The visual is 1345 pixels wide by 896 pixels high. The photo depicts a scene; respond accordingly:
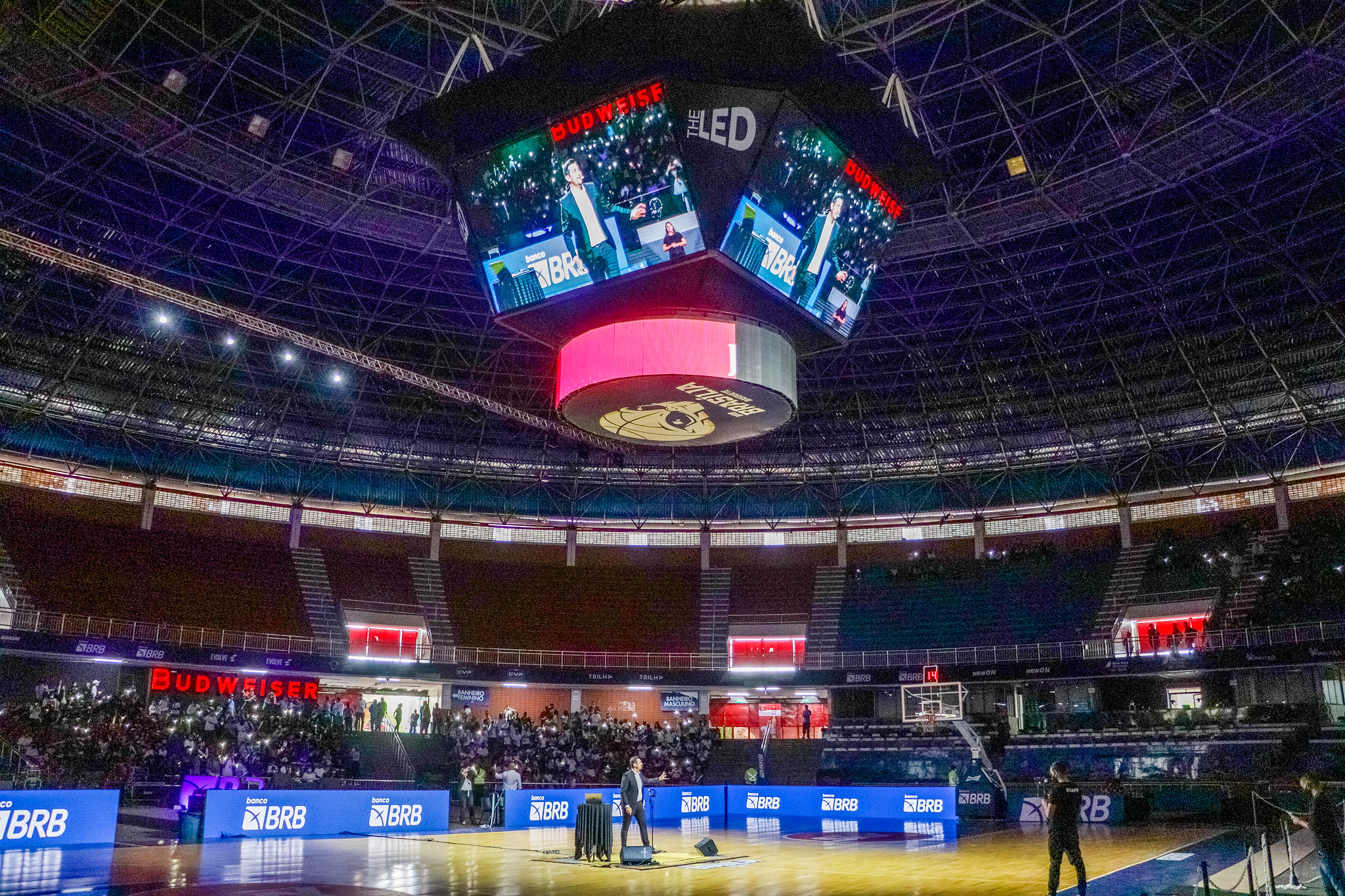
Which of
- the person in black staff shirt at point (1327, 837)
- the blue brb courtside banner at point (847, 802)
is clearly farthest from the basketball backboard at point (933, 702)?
the person in black staff shirt at point (1327, 837)

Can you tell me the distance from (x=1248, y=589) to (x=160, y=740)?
4060 cm

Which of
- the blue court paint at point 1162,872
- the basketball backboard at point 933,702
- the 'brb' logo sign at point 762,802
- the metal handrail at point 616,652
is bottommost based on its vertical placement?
the 'brb' logo sign at point 762,802

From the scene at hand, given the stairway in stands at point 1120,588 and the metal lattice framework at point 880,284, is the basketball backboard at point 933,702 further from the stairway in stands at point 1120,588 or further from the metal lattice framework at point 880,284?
the metal lattice framework at point 880,284

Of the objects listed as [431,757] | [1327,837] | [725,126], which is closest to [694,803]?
[431,757]

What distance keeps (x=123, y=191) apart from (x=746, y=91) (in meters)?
20.7

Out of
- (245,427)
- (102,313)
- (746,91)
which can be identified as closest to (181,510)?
(245,427)

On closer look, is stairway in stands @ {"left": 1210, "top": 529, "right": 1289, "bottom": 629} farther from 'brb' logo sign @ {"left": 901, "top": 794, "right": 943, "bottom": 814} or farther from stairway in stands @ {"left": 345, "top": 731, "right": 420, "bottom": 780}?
stairway in stands @ {"left": 345, "top": 731, "right": 420, "bottom": 780}

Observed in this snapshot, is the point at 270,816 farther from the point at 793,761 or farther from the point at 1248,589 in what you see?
the point at 1248,589

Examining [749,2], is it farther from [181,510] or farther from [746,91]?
[181,510]

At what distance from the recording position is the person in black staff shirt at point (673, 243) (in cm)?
1941

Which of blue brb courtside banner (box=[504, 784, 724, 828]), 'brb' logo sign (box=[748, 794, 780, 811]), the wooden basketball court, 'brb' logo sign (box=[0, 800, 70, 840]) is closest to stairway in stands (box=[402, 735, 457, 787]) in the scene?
blue brb courtside banner (box=[504, 784, 724, 828])

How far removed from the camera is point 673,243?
19.5 meters

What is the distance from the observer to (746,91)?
1900cm

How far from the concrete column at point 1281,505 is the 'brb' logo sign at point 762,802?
26.4 m
